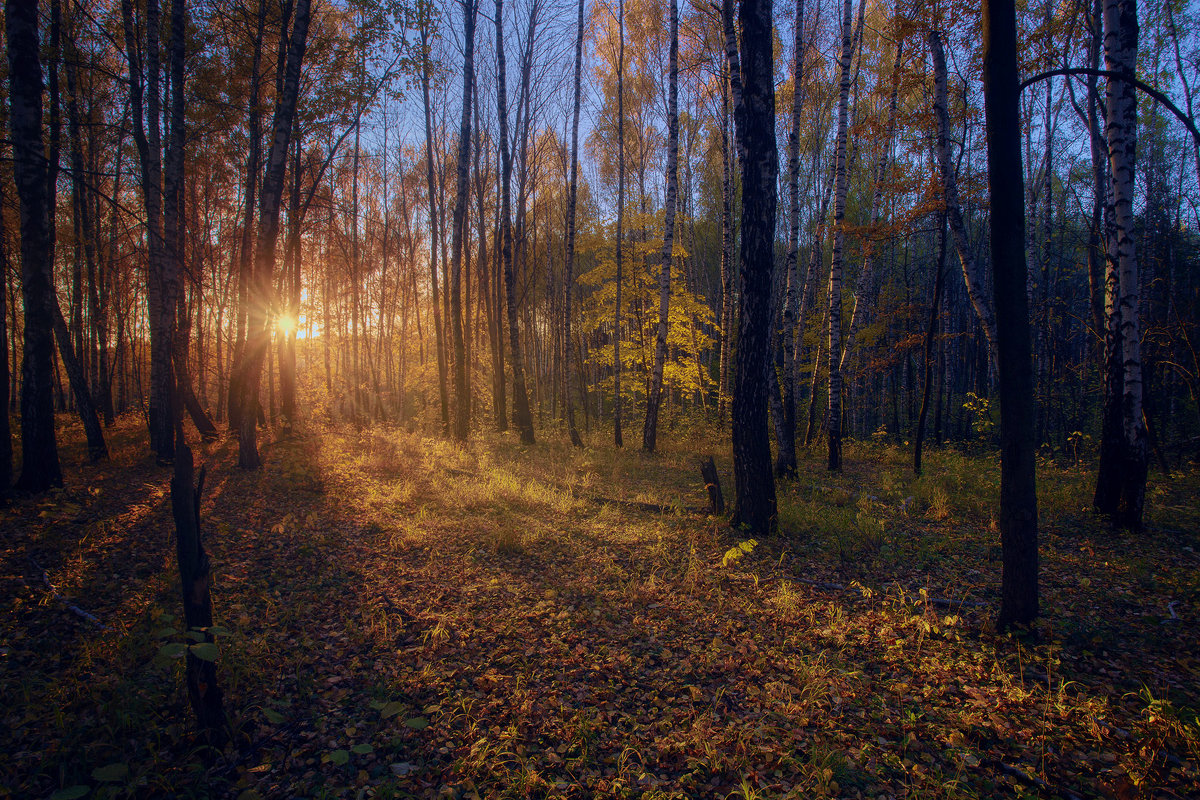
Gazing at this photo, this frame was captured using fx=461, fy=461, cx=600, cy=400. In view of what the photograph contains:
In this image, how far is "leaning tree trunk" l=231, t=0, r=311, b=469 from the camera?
7859 millimetres

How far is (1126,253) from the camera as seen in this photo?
5.99 metres

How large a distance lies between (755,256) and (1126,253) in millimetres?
4807

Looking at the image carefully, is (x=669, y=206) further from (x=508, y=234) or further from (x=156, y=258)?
(x=156, y=258)

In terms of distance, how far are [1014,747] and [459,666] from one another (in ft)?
11.9

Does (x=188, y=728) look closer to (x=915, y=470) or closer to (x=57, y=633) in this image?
(x=57, y=633)

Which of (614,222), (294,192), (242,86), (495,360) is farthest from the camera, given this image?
(495,360)

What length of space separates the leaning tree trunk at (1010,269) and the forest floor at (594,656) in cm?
123

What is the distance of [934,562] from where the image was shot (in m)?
5.48

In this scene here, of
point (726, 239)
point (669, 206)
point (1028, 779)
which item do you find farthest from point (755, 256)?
point (726, 239)

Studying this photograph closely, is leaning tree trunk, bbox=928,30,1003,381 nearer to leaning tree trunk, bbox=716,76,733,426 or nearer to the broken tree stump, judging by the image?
leaning tree trunk, bbox=716,76,733,426

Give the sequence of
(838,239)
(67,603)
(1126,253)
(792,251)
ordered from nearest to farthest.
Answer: (67,603) < (1126,253) < (838,239) < (792,251)

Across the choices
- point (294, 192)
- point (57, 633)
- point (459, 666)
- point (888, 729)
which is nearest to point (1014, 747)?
point (888, 729)

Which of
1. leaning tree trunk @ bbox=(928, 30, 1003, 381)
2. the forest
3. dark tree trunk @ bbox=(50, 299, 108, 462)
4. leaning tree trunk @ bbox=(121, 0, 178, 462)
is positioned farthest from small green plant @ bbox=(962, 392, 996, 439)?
dark tree trunk @ bbox=(50, 299, 108, 462)

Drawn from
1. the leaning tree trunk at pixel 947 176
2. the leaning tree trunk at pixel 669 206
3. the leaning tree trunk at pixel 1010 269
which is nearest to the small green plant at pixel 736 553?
the leaning tree trunk at pixel 1010 269
